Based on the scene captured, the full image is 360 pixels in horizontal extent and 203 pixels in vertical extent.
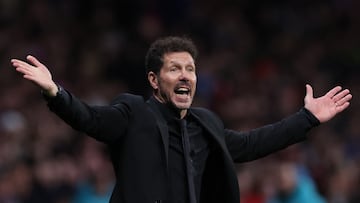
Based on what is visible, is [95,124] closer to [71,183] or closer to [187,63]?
[187,63]

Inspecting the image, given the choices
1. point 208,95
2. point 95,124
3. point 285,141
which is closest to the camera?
point 95,124

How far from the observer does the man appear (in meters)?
6.73

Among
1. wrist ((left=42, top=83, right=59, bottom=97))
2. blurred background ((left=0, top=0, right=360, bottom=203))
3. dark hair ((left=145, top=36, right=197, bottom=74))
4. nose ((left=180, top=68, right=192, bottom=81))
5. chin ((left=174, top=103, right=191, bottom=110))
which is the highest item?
blurred background ((left=0, top=0, right=360, bottom=203))

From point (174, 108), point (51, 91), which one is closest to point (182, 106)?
point (174, 108)

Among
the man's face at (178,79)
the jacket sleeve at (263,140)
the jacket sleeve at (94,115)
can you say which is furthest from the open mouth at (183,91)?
the jacket sleeve at (263,140)

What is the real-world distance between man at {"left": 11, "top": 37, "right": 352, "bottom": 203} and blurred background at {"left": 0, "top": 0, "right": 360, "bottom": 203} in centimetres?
366

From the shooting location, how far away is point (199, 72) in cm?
1414

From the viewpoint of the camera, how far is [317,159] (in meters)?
12.5

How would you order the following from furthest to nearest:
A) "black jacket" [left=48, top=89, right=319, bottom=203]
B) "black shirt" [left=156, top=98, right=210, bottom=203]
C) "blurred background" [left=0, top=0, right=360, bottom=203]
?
"blurred background" [left=0, top=0, right=360, bottom=203], "black shirt" [left=156, top=98, right=210, bottom=203], "black jacket" [left=48, top=89, right=319, bottom=203]

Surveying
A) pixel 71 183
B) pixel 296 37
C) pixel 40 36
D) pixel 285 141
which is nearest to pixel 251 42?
pixel 296 37

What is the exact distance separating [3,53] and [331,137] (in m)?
3.96

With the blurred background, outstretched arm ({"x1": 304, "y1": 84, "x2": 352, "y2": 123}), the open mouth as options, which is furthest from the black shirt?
the blurred background

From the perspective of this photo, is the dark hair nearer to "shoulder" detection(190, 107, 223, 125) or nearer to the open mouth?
the open mouth

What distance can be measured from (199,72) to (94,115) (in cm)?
754
